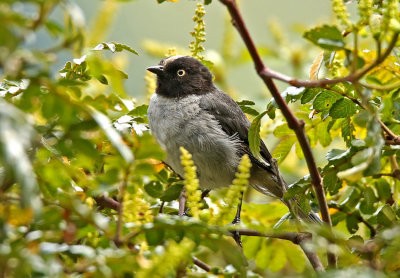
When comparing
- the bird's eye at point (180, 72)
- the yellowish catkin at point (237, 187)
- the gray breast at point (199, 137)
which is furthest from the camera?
the bird's eye at point (180, 72)

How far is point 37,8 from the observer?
3.84 ft

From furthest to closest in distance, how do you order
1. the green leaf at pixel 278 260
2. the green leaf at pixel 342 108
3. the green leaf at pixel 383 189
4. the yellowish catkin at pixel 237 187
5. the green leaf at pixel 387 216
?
1. the green leaf at pixel 383 189
2. the green leaf at pixel 278 260
3. the green leaf at pixel 342 108
4. the green leaf at pixel 387 216
5. the yellowish catkin at pixel 237 187

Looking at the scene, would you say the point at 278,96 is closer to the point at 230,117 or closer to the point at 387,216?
the point at 387,216

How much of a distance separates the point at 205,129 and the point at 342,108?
200cm

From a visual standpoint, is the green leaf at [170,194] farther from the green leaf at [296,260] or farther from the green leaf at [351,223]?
the green leaf at [351,223]

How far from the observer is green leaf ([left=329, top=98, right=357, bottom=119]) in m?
2.25

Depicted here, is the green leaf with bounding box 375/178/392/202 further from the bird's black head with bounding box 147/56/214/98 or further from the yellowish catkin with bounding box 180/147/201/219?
the bird's black head with bounding box 147/56/214/98

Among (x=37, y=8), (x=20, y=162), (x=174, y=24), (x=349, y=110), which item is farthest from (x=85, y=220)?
(x=174, y=24)

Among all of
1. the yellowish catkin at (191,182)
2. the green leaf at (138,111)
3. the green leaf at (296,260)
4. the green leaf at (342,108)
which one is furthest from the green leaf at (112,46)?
the green leaf at (296,260)

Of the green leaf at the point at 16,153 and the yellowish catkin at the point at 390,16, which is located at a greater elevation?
the yellowish catkin at the point at 390,16

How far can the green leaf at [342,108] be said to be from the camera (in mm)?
2254

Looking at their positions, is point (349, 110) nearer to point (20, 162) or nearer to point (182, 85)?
point (20, 162)

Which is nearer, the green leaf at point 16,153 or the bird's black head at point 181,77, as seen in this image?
the green leaf at point 16,153

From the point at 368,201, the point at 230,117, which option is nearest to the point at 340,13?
the point at 368,201
